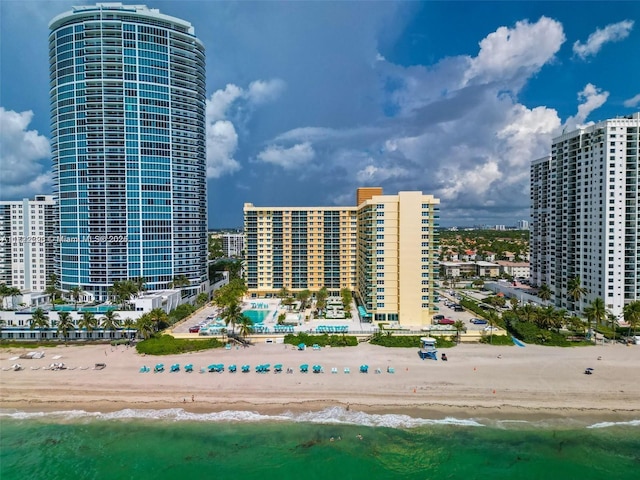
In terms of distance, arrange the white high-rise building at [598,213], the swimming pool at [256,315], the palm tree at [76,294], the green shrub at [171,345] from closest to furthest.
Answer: the green shrub at [171,345]
the white high-rise building at [598,213]
the swimming pool at [256,315]
the palm tree at [76,294]

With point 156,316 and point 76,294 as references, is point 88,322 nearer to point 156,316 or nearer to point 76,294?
point 156,316

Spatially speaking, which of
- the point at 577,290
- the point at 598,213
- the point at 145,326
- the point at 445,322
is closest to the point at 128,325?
the point at 145,326

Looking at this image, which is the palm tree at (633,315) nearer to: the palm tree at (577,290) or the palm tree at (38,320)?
the palm tree at (577,290)

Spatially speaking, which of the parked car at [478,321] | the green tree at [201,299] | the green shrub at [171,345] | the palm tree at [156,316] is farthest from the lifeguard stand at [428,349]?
the green tree at [201,299]

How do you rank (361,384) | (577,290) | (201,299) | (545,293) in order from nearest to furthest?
(361,384)
(577,290)
(545,293)
(201,299)

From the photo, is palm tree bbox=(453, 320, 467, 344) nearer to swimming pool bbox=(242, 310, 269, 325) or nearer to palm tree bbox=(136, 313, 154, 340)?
swimming pool bbox=(242, 310, 269, 325)

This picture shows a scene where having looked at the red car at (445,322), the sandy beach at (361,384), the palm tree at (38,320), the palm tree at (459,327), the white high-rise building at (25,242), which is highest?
the white high-rise building at (25,242)
